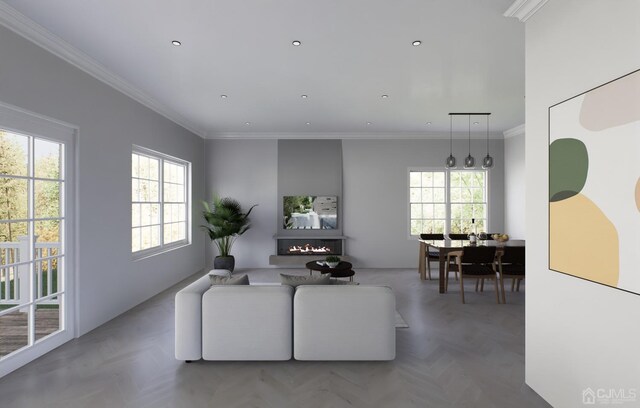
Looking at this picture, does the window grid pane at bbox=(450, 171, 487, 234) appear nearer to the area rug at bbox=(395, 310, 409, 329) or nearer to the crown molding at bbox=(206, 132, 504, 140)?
the crown molding at bbox=(206, 132, 504, 140)

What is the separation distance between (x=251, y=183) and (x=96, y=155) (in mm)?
3770

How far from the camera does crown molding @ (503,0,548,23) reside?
2.45 metres

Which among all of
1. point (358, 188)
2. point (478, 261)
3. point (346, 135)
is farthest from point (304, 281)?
point (346, 135)

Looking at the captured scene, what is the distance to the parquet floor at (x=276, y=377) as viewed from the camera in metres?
2.46

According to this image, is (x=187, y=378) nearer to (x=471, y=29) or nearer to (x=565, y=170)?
(x=565, y=170)

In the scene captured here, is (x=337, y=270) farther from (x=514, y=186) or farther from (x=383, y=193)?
(x=514, y=186)

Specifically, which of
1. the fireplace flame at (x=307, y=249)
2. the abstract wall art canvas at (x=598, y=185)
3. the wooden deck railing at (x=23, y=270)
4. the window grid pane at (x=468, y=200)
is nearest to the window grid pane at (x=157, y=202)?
the wooden deck railing at (x=23, y=270)

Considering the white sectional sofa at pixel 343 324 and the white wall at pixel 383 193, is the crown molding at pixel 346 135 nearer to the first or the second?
the white wall at pixel 383 193

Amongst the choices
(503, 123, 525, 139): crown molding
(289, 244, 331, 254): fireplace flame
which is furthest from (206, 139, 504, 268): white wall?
(503, 123, 525, 139): crown molding

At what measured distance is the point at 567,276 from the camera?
2.23m

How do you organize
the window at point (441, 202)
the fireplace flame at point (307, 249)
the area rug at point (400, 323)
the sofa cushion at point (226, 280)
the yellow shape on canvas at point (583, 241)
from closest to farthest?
1. the yellow shape on canvas at point (583, 241)
2. the sofa cushion at point (226, 280)
3. the area rug at point (400, 323)
4. the fireplace flame at point (307, 249)
5. the window at point (441, 202)

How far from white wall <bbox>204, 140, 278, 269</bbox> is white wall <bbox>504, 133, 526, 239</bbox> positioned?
5157 mm

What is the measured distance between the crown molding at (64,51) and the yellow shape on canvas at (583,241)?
175 inches

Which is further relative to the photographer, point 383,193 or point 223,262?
point 383,193
